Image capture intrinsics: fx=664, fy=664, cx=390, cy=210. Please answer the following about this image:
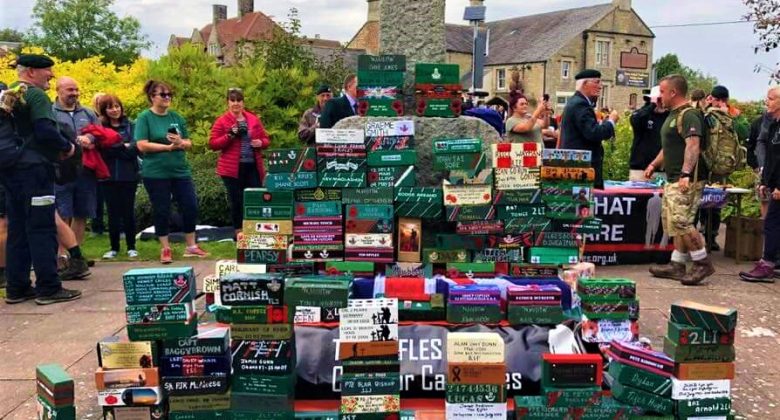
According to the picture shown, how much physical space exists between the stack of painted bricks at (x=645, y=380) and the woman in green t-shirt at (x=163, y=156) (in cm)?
556

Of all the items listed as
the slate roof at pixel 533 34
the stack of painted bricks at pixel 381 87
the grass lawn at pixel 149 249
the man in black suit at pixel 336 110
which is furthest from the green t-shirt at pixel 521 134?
the slate roof at pixel 533 34

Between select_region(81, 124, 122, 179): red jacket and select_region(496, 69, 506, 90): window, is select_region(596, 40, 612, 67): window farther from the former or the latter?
select_region(81, 124, 122, 179): red jacket

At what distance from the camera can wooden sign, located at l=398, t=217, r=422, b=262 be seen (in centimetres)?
497

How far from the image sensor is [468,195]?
15.9 ft

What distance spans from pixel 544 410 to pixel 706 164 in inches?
172

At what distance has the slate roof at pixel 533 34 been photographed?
5222 cm

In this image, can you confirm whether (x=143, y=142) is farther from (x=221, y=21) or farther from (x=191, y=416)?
(x=221, y=21)

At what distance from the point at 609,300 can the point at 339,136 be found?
221cm

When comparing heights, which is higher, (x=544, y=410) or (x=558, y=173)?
(x=558, y=173)

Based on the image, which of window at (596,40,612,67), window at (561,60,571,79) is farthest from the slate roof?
window at (596,40,612,67)

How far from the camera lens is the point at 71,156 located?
6.24 metres

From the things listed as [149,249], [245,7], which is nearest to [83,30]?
[245,7]

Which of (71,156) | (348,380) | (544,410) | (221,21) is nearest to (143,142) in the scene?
(71,156)

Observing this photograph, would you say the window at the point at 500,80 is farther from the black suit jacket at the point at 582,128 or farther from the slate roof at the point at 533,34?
the black suit jacket at the point at 582,128
